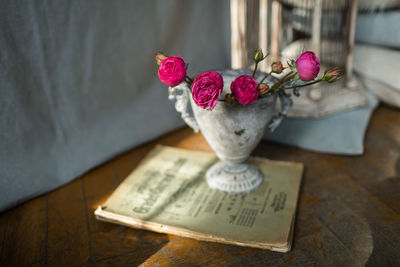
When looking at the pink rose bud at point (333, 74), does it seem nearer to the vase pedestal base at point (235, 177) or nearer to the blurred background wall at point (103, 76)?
the vase pedestal base at point (235, 177)

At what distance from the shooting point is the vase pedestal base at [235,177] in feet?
2.85

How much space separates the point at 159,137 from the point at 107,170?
10.1 inches

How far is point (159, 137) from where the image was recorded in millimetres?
1221

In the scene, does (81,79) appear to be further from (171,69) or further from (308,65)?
(308,65)

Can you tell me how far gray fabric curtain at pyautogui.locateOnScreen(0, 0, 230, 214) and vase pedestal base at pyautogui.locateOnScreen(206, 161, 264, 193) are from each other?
1.22ft

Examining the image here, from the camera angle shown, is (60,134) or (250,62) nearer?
(60,134)

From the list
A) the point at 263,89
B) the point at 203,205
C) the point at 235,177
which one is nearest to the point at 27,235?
the point at 203,205

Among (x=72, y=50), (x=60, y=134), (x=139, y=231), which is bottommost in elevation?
(x=139, y=231)

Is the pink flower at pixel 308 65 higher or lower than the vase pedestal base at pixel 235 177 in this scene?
higher

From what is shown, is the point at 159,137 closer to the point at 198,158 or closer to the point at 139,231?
the point at 198,158

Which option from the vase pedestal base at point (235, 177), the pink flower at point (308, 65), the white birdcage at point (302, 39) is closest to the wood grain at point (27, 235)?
the vase pedestal base at point (235, 177)

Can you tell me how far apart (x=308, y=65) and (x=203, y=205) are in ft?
1.38

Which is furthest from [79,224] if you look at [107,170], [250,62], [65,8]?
[250,62]

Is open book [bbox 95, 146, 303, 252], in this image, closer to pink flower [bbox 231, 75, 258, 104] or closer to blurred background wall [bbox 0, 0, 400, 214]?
blurred background wall [bbox 0, 0, 400, 214]
